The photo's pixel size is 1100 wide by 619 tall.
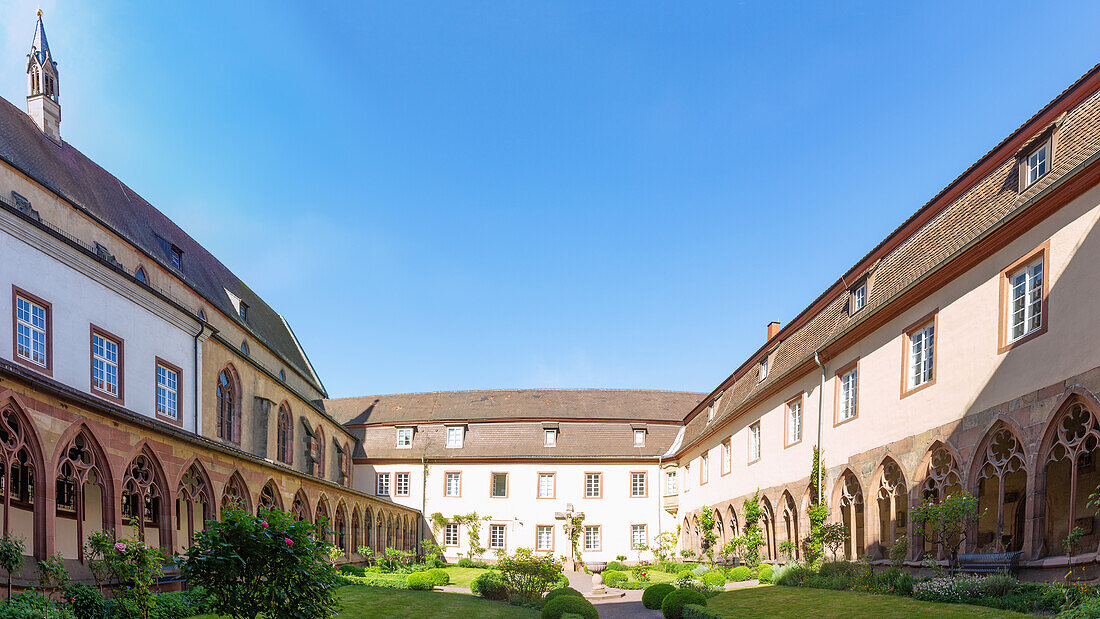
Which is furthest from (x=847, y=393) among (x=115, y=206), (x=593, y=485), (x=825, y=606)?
(x=593, y=485)

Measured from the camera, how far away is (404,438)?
4519 centimetres

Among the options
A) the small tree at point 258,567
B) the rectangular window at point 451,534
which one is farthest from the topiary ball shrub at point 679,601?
the rectangular window at point 451,534

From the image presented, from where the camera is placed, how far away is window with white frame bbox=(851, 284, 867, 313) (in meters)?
20.0

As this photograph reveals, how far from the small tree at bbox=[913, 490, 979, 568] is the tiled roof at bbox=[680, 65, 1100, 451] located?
4840mm

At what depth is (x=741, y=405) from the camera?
2775cm

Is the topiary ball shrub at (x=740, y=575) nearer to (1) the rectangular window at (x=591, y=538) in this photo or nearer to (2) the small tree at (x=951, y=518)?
(2) the small tree at (x=951, y=518)

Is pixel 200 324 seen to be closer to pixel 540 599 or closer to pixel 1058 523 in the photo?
pixel 540 599

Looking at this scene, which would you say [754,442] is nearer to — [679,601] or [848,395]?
[848,395]

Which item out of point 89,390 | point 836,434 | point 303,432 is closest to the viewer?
point 89,390

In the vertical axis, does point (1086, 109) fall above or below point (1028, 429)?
above

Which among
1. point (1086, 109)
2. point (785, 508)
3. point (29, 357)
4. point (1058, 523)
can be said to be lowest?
point (785, 508)

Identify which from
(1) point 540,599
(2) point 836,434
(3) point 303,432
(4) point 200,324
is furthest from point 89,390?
(2) point 836,434

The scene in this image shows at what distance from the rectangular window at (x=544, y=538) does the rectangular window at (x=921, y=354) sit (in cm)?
2851

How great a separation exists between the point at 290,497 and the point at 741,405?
16.3 m
